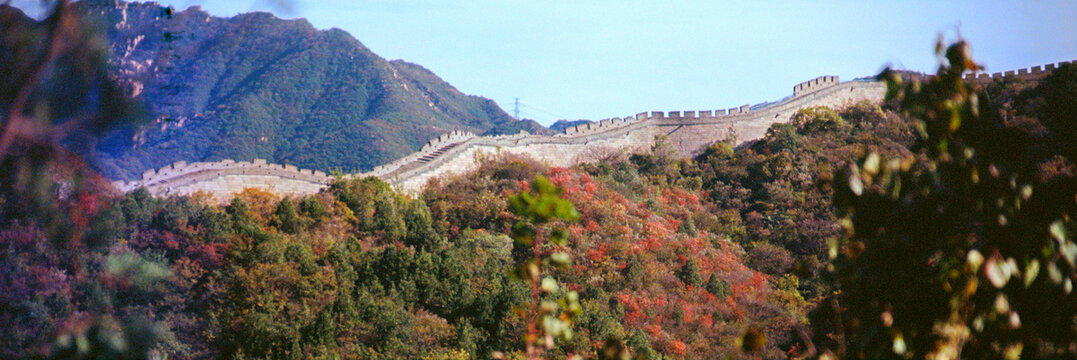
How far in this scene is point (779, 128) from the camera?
37281 mm

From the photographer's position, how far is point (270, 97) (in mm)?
44875

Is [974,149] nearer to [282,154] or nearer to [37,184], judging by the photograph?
[37,184]

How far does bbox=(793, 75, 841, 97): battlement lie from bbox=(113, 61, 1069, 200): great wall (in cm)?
5

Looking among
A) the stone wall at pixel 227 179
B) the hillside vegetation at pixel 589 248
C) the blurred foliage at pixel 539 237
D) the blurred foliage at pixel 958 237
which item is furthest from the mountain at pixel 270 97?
the blurred foliage at pixel 958 237

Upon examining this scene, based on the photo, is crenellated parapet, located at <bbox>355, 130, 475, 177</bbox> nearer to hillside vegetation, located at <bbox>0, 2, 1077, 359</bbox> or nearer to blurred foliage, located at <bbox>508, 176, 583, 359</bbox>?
hillside vegetation, located at <bbox>0, 2, 1077, 359</bbox>

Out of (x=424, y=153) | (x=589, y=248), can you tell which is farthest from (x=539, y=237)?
(x=424, y=153)

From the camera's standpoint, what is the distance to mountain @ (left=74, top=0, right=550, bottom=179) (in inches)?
231

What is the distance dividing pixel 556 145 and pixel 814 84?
14481 mm

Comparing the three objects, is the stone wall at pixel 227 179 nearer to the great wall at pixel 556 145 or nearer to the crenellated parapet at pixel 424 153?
the great wall at pixel 556 145

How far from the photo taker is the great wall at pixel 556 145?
71.5 ft

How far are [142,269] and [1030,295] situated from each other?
1294 cm

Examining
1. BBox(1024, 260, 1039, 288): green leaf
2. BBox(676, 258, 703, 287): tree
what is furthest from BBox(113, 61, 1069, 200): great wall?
BBox(1024, 260, 1039, 288): green leaf

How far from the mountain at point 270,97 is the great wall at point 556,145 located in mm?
974

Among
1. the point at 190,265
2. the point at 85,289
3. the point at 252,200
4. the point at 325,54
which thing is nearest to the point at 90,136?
the point at 85,289
